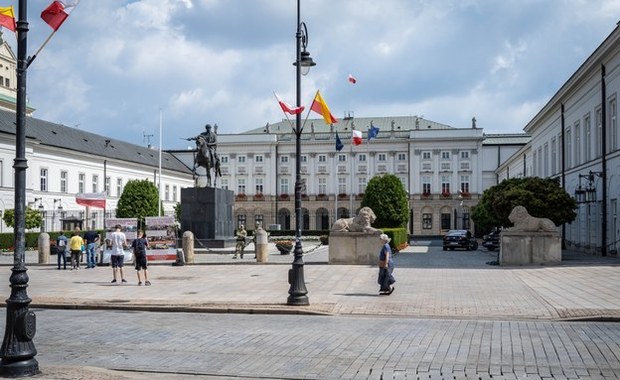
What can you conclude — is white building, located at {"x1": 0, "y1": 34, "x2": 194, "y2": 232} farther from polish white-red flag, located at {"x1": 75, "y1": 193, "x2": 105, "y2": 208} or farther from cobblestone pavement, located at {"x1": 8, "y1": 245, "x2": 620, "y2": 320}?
cobblestone pavement, located at {"x1": 8, "y1": 245, "x2": 620, "y2": 320}

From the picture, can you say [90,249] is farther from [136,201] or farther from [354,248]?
[136,201]

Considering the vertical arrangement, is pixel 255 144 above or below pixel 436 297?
above

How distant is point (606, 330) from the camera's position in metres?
12.7

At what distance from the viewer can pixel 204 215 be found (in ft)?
121

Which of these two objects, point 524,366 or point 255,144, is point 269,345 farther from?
point 255,144

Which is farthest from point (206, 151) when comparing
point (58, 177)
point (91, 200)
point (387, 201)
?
point (58, 177)

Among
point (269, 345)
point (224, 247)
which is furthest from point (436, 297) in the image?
point (224, 247)

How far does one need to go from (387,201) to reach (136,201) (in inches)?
1038

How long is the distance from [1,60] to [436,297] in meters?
80.8

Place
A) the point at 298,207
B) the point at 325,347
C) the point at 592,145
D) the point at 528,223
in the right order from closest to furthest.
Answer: the point at 325,347
the point at 298,207
the point at 528,223
the point at 592,145

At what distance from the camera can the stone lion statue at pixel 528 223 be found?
28000mm

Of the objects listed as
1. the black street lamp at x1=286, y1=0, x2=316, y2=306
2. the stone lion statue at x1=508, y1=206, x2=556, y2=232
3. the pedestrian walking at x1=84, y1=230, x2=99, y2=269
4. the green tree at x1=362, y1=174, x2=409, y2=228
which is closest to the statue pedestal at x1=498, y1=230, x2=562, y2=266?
the stone lion statue at x1=508, y1=206, x2=556, y2=232

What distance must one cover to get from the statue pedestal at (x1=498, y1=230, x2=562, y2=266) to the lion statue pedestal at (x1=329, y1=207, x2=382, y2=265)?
5568mm

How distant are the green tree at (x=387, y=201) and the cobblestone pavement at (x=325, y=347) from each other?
56689 millimetres
